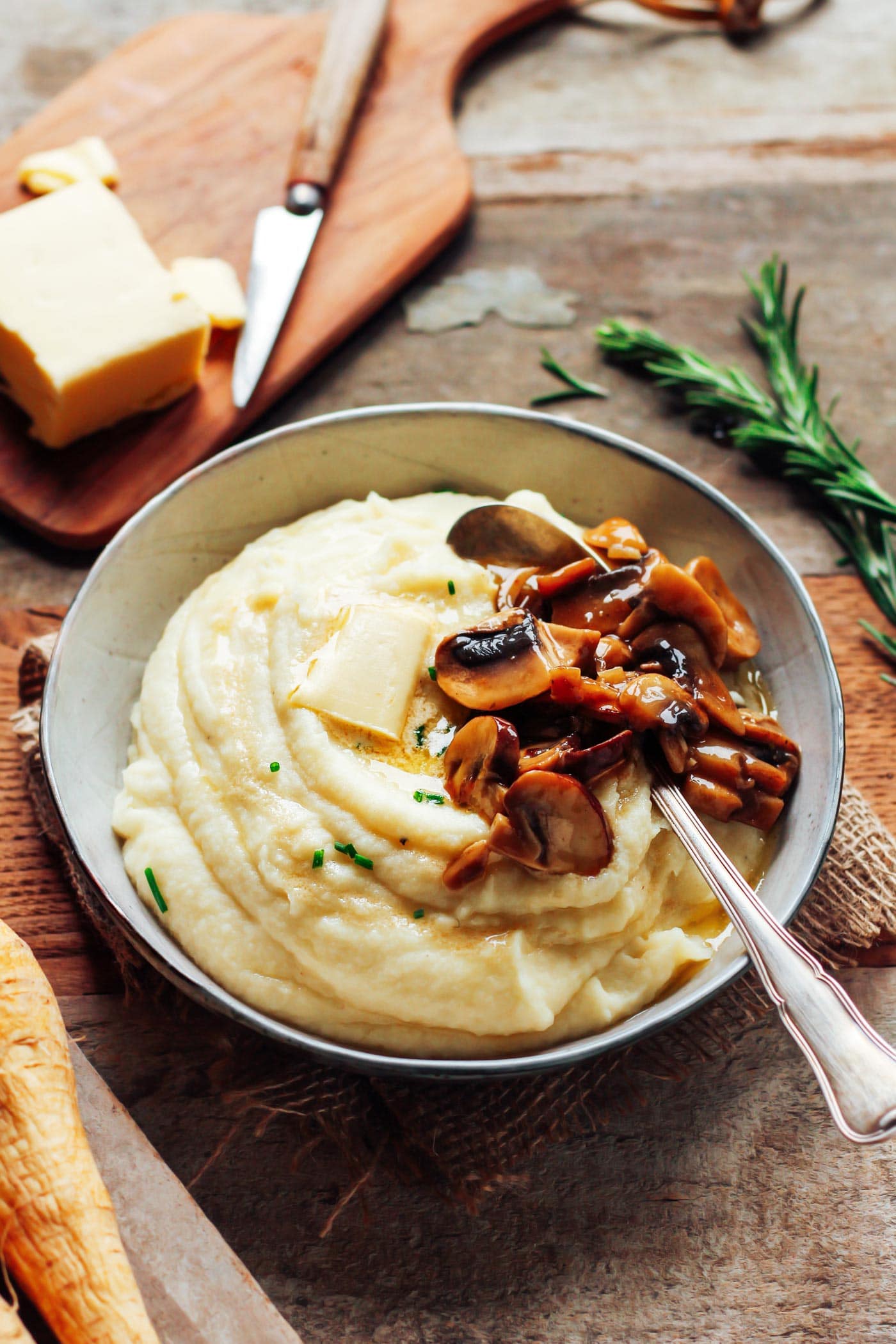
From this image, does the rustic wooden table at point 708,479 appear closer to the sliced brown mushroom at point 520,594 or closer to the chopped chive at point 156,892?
the chopped chive at point 156,892

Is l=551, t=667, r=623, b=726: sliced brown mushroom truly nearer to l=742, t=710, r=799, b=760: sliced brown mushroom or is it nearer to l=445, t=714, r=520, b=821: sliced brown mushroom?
l=445, t=714, r=520, b=821: sliced brown mushroom

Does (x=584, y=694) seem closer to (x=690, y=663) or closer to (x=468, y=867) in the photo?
(x=690, y=663)

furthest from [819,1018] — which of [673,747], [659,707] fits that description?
[659,707]

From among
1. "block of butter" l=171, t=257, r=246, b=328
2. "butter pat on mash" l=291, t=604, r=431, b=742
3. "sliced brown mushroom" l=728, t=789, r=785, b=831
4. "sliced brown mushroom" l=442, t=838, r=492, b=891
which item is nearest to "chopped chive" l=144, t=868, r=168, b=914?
"butter pat on mash" l=291, t=604, r=431, b=742

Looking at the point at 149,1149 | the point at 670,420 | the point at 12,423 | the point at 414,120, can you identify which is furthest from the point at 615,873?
the point at 414,120

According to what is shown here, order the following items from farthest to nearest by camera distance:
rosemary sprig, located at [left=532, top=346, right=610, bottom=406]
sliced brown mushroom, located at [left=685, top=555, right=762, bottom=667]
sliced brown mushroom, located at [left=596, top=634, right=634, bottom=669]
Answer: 1. rosemary sprig, located at [left=532, top=346, right=610, bottom=406]
2. sliced brown mushroom, located at [left=685, top=555, right=762, bottom=667]
3. sliced brown mushroom, located at [left=596, top=634, right=634, bottom=669]

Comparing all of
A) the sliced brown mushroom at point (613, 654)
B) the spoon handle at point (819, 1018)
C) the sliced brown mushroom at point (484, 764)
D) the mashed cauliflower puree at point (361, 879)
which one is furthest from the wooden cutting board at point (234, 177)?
the spoon handle at point (819, 1018)
